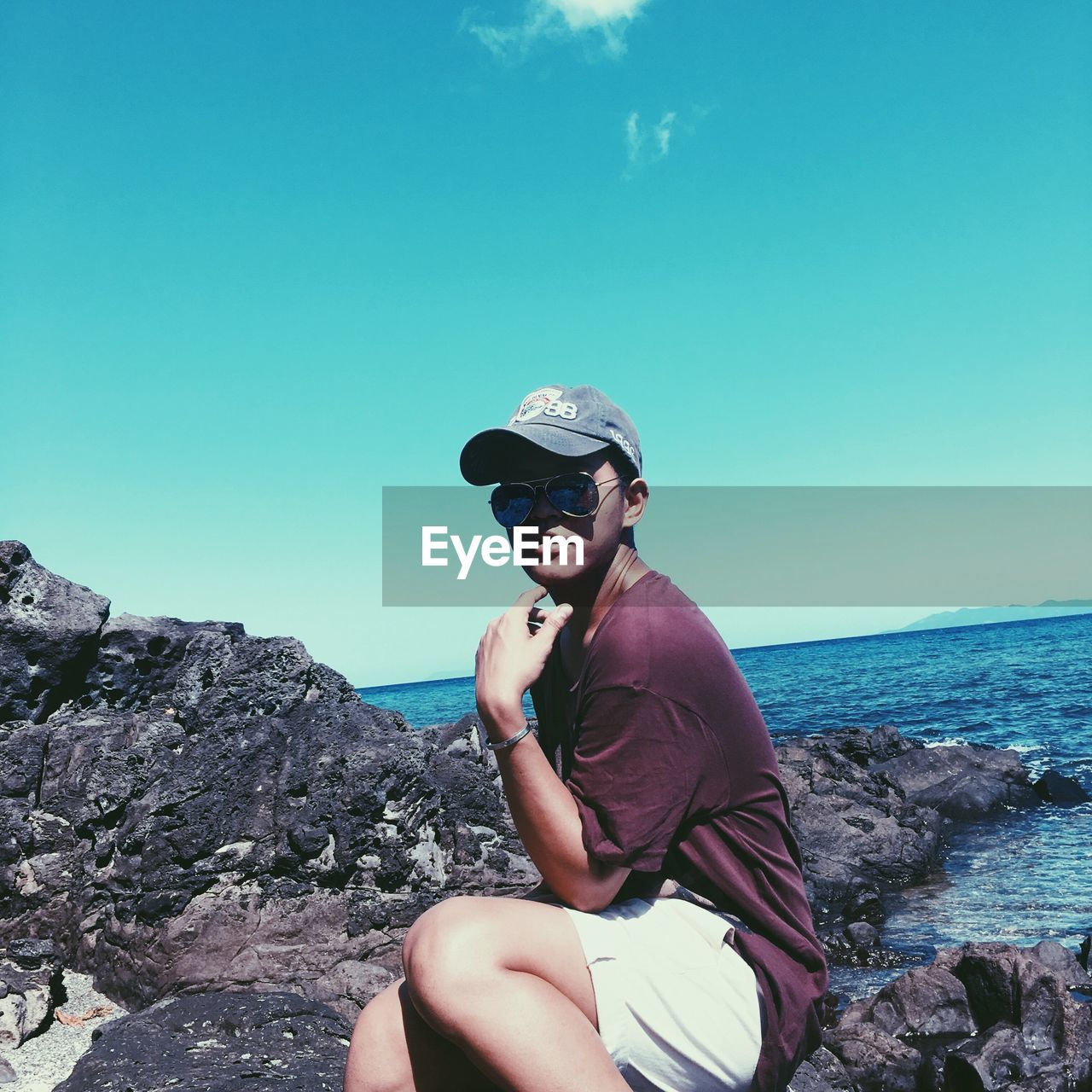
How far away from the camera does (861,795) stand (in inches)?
533

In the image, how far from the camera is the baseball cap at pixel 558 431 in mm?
1946

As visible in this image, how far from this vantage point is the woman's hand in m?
1.72

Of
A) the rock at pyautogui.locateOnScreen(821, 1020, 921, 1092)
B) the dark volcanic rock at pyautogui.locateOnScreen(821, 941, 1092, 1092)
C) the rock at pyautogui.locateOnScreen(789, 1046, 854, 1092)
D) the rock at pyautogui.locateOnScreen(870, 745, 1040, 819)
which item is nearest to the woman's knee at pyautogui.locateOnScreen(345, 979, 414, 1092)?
the rock at pyautogui.locateOnScreen(789, 1046, 854, 1092)

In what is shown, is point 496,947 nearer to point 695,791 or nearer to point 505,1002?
point 505,1002

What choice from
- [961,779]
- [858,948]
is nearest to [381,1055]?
[858,948]

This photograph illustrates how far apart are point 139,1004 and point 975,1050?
16.7ft

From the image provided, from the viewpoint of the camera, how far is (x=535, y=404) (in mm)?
2029

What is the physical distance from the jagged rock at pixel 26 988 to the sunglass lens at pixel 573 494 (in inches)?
149

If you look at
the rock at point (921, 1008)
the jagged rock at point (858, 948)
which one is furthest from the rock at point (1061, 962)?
the jagged rock at point (858, 948)

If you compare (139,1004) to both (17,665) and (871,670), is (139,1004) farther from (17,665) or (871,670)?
(871,670)

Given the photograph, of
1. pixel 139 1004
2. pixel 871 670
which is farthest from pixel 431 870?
pixel 871 670

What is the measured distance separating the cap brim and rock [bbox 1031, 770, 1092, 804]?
16.8 metres

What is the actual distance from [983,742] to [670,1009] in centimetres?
2468

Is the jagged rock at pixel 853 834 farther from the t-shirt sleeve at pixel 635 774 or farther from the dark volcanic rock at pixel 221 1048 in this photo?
the t-shirt sleeve at pixel 635 774
